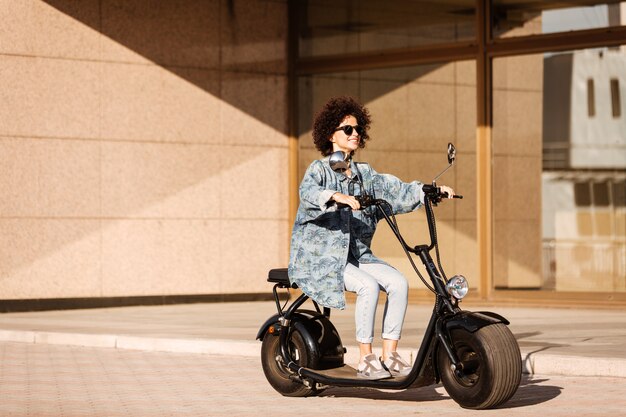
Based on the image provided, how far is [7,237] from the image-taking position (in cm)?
1587

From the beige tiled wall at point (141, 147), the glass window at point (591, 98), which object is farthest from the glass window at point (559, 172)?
the beige tiled wall at point (141, 147)

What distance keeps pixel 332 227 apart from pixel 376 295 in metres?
0.50

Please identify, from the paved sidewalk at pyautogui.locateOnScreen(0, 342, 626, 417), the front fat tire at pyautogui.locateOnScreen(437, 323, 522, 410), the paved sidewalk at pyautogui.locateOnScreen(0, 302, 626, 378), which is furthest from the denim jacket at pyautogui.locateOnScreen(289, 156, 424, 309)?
the paved sidewalk at pyautogui.locateOnScreen(0, 302, 626, 378)

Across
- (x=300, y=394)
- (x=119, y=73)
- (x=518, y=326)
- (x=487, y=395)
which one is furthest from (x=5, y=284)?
(x=487, y=395)

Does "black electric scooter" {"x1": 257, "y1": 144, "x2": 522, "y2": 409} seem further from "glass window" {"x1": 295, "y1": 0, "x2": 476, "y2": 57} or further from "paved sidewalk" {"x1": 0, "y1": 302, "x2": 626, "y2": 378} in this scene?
"glass window" {"x1": 295, "y1": 0, "x2": 476, "y2": 57}

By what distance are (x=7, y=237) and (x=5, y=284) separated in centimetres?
57

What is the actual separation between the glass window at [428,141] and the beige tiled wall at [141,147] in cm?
159

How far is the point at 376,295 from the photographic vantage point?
754cm

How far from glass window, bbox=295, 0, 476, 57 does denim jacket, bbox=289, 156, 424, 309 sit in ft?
28.8

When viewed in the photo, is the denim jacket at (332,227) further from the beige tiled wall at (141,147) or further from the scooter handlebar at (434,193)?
the beige tiled wall at (141,147)

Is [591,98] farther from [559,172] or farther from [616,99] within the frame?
[559,172]

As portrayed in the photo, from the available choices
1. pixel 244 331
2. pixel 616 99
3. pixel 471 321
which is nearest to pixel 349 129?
pixel 471 321

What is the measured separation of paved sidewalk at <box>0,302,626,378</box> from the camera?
9422 mm

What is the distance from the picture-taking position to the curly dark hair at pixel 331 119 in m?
7.92
